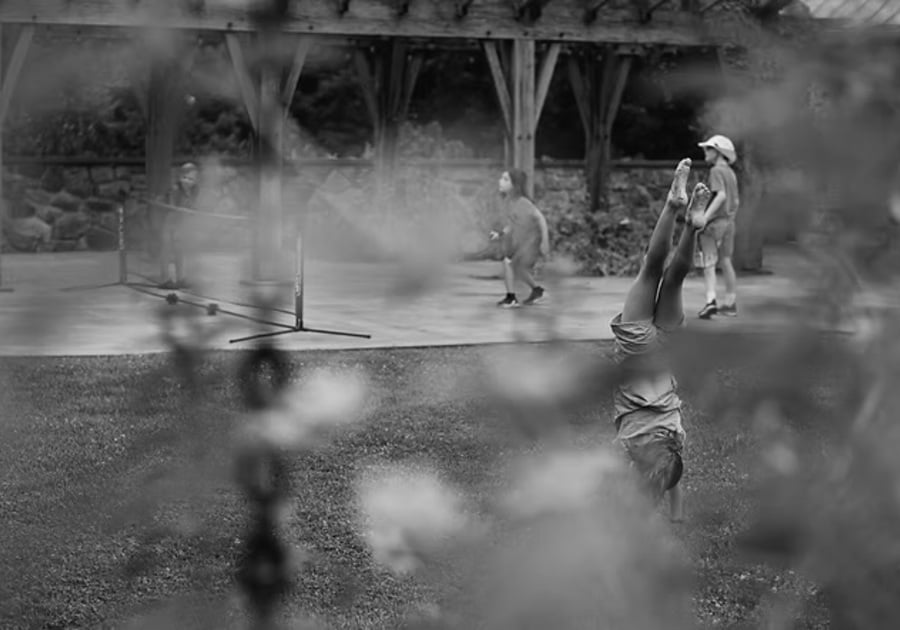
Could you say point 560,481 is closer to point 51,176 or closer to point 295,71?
point 295,71

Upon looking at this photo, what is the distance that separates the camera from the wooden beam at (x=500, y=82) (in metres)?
14.1

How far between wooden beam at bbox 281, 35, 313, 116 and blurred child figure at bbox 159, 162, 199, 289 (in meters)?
0.08

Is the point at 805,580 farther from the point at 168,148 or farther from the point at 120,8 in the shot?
the point at 168,148

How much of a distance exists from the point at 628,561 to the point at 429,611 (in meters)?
0.64

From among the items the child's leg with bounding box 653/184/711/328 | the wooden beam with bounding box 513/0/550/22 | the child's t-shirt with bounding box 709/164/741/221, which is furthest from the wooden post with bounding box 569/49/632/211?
the child's t-shirt with bounding box 709/164/741/221

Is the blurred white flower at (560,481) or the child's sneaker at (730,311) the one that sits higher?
the child's sneaker at (730,311)

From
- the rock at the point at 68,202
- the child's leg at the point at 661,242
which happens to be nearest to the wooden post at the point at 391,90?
the rock at the point at 68,202

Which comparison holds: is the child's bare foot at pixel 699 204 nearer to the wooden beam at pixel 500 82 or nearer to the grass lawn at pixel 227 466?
the grass lawn at pixel 227 466

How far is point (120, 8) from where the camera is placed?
3.19ft

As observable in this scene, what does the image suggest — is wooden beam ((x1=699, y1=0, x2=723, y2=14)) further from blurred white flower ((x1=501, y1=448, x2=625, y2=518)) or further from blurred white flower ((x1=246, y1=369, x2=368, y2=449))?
blurred white flower ((x1=246, y1=369, x2=368, y2=449))

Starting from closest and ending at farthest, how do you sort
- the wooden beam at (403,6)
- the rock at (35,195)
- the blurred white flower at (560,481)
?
1. the blurred white flower at (560,481)
2. the wooden beam at (403,6)
3. the rock at (35,195)

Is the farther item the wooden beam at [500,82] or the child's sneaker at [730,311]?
the wooden beam at [500,82]

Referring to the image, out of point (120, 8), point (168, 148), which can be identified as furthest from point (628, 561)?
point (168, 148)

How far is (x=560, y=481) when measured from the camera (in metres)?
0.93
